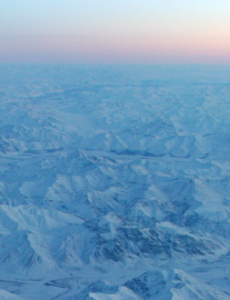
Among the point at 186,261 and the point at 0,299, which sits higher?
the point at 0,299

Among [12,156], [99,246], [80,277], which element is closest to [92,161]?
[12,156]

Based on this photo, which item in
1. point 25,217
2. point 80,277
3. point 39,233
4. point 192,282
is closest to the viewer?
point 192,282

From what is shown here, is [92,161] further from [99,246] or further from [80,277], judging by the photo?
[80,277]

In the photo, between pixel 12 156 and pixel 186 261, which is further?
pixel 12 156

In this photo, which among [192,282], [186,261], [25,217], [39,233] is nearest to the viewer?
[192,282]

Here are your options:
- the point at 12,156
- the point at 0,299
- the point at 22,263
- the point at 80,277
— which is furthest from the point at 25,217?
the point at 12,156

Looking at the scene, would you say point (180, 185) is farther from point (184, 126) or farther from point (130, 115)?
point (130, 115)

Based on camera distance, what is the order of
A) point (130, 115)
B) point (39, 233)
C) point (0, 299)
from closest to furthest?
point (0, 299) → point (39, 233) → point (130, 115)

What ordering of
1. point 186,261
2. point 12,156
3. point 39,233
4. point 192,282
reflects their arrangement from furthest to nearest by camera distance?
point 12,156 < point 39,233 < point 186,261 < point 192,282

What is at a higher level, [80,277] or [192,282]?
[192,282]
